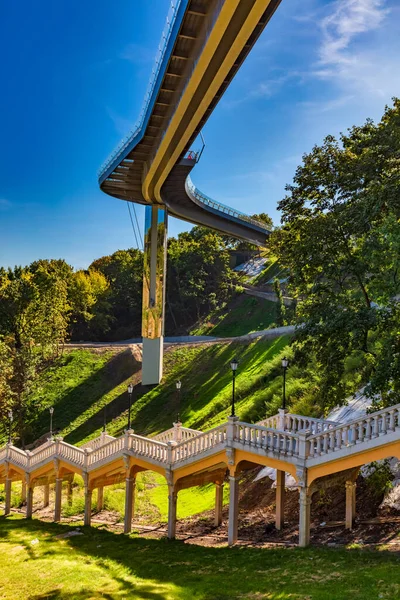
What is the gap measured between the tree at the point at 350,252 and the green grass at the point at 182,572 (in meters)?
5.43

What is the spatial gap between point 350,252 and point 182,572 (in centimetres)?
1296

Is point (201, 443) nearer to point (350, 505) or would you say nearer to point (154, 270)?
point (350, 505)

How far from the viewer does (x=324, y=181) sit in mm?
21578

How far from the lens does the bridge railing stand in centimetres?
1342

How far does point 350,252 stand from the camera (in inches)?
767

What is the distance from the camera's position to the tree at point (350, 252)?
52.7 feet

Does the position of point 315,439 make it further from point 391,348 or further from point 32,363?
point 32,363

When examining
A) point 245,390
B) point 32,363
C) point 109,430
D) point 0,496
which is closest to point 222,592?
point 245,390

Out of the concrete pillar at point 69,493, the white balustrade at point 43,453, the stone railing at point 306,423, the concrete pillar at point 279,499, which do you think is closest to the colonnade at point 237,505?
the concrete pillar at point 279,499

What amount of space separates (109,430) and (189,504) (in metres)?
18.5

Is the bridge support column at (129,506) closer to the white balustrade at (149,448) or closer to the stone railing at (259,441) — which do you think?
the stone railing at (259,441)

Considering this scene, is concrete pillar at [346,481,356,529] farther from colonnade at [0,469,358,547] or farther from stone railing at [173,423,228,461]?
stone railing at [173,423,228,461]

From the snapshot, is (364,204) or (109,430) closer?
(364,204)

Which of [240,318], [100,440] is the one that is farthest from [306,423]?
[240,318]
